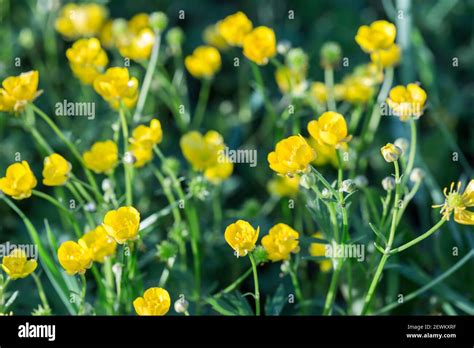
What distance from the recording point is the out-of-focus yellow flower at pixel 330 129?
124 cm

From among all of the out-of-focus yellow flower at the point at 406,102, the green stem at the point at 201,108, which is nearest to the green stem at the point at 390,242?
the out-of-focus yellow flower at the point at 406,102

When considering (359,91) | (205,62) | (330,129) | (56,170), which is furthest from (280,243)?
(205,62)

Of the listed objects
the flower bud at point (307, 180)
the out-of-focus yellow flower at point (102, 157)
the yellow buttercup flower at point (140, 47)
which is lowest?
the flower bud at point (307, 180)

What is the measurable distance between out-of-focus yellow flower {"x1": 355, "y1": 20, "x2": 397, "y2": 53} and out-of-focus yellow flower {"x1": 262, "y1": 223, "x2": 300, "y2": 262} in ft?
1.48

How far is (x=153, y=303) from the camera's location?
1.26 meters

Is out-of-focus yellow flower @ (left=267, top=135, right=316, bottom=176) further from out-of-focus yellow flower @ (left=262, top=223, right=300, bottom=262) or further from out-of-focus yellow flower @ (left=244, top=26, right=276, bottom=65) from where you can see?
out-of-focus yellow flower @ (left=244, top=26, right=276, bottom=65)

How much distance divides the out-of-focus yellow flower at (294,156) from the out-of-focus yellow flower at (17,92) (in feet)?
1.62

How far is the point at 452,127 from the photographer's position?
6.84ft

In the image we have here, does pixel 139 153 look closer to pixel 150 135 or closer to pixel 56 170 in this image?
pixel 150 135

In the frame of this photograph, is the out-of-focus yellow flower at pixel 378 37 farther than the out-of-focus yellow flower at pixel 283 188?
No

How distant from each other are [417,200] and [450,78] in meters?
0.56

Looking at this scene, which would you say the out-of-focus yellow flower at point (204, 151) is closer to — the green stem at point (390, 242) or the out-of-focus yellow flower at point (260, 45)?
the out-of-focus yellow flower at point (260, 45)

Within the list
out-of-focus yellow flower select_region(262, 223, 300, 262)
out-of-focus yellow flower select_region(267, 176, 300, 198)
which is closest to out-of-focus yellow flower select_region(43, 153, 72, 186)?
out-of-focus yellow flower select_region(262, 223, 300, 262)
